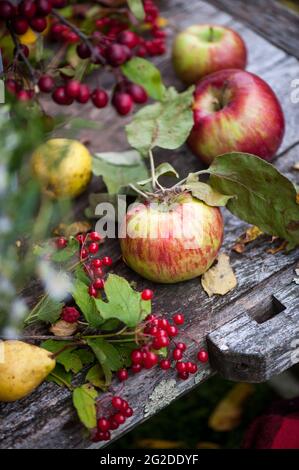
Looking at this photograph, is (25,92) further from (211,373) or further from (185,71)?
(211,373)

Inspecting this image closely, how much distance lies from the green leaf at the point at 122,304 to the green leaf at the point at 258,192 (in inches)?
9.9

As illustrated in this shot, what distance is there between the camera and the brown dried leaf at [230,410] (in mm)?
1562

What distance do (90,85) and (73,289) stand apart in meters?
0.65

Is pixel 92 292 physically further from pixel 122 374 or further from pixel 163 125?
pixel 163 125

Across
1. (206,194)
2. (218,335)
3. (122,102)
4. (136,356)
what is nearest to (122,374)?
(136,356)

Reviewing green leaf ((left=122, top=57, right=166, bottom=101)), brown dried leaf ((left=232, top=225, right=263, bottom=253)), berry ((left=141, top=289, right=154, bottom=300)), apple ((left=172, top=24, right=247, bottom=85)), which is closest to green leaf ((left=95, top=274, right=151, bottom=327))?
berry ((left=141, top=289, right=154, bottom=300))

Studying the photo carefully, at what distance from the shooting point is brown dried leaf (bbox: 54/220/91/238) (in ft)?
3.77

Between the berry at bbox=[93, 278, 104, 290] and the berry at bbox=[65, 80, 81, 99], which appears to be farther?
the berry at bbox=[65, 80, 81, 99]

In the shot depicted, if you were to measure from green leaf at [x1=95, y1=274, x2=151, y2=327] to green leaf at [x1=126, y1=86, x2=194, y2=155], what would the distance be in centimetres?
34

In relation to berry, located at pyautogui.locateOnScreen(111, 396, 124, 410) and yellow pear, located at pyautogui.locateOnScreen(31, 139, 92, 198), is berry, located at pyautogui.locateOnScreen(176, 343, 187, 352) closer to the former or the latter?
berry, located at pyautogui.locateOnScreen(111, 396, 124, 410)

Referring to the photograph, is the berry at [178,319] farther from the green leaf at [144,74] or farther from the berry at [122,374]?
the green leaf at [144,74]

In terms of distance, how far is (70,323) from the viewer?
3.18ft

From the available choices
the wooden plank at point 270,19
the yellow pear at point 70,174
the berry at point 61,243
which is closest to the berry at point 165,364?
the berry at point 61,243

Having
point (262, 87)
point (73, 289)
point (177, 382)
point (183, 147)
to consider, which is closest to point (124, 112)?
point (183, 147)
